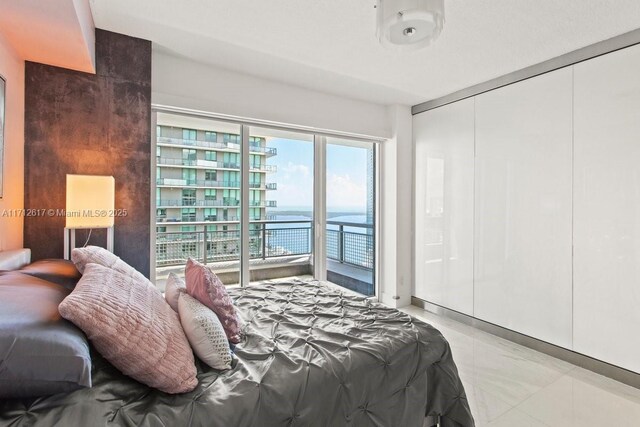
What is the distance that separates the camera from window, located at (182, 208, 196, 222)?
3283 millimetres

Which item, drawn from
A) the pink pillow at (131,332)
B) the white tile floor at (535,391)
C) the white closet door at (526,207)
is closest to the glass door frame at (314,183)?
the white closet door at (526,207)

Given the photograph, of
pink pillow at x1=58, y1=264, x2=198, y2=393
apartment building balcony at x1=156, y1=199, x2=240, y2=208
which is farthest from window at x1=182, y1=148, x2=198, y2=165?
pink pillow at x1=58, y1=264, x2=198, y2=393

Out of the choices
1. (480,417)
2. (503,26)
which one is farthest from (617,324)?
(503,26)

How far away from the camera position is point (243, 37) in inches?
102

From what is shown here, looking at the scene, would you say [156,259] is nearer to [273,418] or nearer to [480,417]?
[273,418]

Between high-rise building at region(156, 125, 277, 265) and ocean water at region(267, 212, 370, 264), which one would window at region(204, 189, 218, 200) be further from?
ocean water at region(267, 212, 370, 264)

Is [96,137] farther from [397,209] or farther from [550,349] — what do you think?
[550,349]

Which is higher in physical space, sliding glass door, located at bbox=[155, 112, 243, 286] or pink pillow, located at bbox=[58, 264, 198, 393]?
sliding glass door, located at bbox=[155, 112, 243, 286]

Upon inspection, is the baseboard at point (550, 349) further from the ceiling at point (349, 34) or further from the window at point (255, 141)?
the window at point (255, 141)

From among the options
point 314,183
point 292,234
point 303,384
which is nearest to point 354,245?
point 292,234

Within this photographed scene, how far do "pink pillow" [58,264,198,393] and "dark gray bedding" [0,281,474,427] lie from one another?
0.07m

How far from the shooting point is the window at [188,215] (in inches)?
129

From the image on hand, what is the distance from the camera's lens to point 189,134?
10.7 ft

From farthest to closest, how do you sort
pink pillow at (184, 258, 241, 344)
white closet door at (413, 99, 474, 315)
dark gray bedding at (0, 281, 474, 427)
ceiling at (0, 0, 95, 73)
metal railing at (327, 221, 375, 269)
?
metal railing at (327, 221, 375, 269) < white closet door at (413, 99, 474, 315) < ceiling at (0, 0, 95, 73) < pink pillow at (184, 258, 241, 344) < dark gray bedding at (0, 281, 474, 427)
